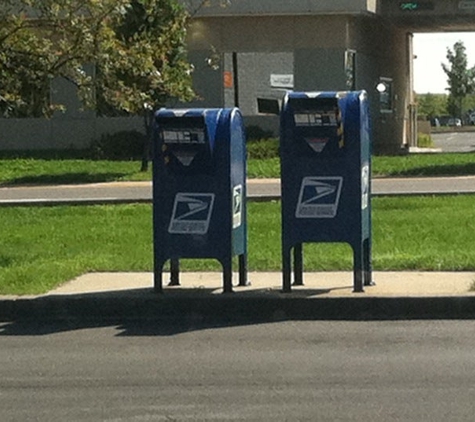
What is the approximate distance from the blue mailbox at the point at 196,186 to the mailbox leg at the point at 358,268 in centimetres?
106

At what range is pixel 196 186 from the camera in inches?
430

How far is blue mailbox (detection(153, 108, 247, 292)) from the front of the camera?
10.8 m

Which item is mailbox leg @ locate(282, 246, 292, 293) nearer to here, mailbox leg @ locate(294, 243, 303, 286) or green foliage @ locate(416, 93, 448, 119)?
mailbox leg @ locate(294, 243, 303, 286)

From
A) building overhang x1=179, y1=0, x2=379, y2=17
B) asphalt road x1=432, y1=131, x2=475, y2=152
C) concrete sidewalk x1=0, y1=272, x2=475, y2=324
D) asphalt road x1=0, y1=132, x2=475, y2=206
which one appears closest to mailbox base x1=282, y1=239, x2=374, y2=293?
concrete sidewalk x1=0, y1=272, x2=475, y2=324

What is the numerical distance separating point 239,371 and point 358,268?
2.51 metres

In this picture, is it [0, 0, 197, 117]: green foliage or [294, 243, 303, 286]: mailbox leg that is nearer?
[294, 243, 303, 286]: mailbox leg

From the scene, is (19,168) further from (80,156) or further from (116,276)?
(116,276)

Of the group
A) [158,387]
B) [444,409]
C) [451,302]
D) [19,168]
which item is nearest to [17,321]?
[158,387]

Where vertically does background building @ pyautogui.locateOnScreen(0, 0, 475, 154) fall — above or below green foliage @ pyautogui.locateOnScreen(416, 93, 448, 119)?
above

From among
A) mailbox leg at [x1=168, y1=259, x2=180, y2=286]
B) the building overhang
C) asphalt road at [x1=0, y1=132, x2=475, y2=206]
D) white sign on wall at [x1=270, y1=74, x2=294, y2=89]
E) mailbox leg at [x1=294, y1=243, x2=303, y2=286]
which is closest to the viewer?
mailbox leg at [x1=294, y1=243, x2=303, y2=286]

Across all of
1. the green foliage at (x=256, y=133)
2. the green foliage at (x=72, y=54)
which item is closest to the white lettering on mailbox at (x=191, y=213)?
the green foliage at (x=72, y=54)

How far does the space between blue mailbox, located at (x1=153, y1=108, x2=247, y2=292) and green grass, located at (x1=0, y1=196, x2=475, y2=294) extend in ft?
4.53

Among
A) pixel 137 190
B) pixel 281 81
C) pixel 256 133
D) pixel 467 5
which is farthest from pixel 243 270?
pixel 467 5

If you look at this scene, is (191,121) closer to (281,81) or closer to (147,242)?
(147,242)
